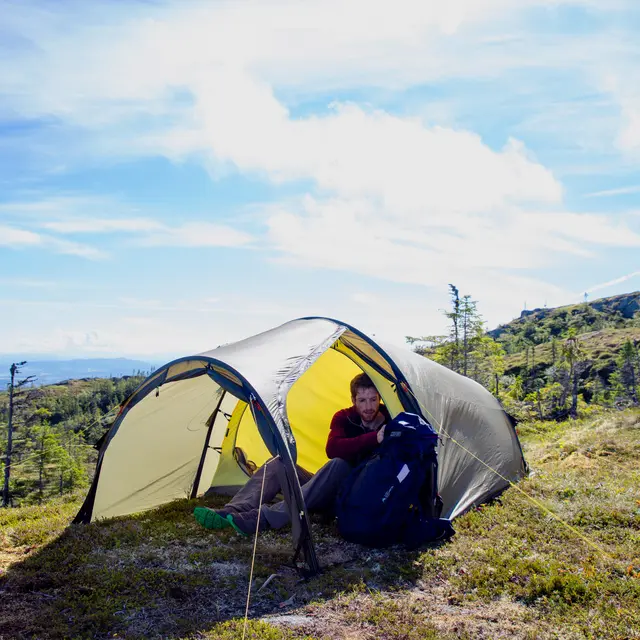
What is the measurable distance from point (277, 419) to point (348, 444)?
1.50m

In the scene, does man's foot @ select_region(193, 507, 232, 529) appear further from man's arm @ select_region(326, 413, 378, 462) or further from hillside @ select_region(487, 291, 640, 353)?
hillside @ select_region(487, 291, 640, 353)

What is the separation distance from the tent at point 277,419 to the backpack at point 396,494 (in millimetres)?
961

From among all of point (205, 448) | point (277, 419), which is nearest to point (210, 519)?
point (277, 419)

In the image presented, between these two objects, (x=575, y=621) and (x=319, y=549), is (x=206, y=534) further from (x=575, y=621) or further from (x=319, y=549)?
(x=575, y=621)

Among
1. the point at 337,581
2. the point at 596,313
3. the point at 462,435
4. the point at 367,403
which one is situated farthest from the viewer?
the point at 596,313

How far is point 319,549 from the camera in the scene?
699 cm

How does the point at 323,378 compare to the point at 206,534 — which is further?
Answer: the point at 323,378

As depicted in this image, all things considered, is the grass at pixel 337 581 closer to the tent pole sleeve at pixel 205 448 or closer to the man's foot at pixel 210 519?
the man's foot at pixel 210 519

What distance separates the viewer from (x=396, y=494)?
6.86 m

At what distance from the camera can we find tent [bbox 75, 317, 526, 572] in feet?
23.7

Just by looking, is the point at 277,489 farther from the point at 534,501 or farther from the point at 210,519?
the point at 534,501

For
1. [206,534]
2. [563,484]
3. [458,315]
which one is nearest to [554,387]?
[458,315]

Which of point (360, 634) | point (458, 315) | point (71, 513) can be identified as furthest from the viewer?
point (458, 315)

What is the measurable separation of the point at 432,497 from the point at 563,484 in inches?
135
